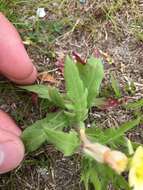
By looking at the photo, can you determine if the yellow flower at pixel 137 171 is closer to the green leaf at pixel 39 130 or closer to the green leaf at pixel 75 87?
the green leaf at pixel 75 87

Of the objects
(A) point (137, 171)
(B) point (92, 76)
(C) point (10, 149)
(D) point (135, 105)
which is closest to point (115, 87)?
(D) point (135, 105)

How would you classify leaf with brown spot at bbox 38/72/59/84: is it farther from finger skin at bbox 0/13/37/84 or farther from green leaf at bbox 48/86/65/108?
green leaf at bbox 48/86/65/108

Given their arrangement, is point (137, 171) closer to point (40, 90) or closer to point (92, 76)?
point (92, 76)

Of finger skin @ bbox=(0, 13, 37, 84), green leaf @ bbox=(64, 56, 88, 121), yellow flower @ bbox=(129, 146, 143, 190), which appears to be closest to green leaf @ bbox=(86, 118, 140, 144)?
green leaf @ bbox=(64, 56, 88, 121)

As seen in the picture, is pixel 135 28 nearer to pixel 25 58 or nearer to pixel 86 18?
pixel 86 18

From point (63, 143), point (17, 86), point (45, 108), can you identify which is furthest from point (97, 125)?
point (63, 143)

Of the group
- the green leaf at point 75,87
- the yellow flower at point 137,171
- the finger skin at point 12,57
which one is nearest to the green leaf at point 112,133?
the green leaf at point 75,87
